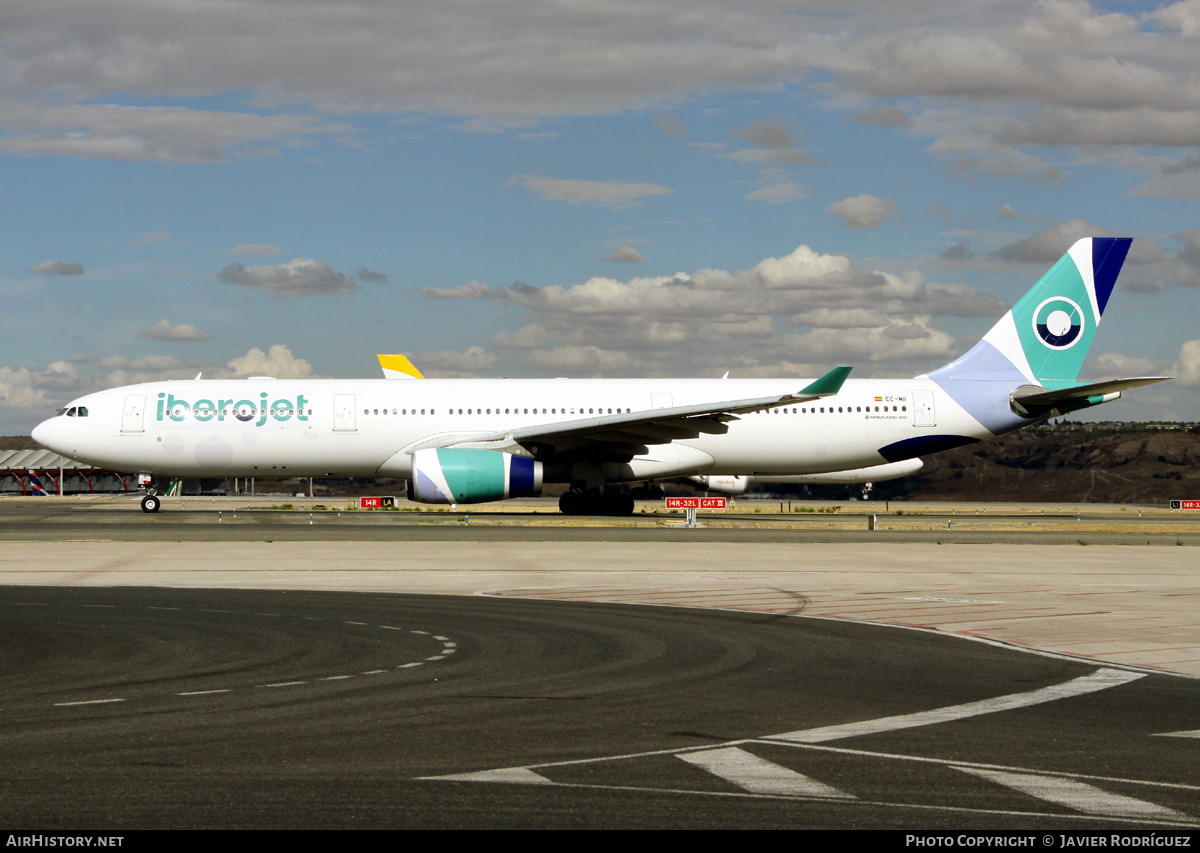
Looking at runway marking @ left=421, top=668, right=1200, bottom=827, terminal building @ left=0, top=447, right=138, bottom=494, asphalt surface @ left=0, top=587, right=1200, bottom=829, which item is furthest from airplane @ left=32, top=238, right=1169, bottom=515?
terminal building @ left=0, top=447, right=138, bottom=494

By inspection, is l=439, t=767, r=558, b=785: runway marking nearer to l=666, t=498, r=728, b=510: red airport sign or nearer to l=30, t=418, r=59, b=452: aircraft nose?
l=30, t=418, r=59, b=452: aircraft nose

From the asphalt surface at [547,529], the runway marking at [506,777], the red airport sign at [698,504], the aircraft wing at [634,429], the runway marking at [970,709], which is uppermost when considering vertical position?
the aircraft wing at [634,429]

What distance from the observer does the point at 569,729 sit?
796 centimetres

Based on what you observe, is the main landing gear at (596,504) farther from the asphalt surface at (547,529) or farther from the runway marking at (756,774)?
the runway marking at (756,774)

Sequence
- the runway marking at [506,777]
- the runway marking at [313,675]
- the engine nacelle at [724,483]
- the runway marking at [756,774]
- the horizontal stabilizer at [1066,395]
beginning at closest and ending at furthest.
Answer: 1. the runway marking at [756,774]
2. the runway marking at [506,777]
3. the runway marking at [313,675]
4. the horizontal stabilizer at [1066,395]
5. the engine nacelle at [724,483]

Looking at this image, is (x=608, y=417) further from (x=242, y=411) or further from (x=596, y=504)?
(x=242, y=411)

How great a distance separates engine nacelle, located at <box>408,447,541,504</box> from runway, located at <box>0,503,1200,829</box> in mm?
12463

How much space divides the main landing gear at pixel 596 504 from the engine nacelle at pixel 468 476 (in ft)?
13.1

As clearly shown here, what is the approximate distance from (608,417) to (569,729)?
2628cm

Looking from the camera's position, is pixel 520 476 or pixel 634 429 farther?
pixel 634 429

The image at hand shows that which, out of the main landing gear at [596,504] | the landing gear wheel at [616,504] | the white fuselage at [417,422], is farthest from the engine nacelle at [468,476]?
the landing gear wheel at [616,504]

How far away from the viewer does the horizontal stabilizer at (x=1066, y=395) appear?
1356 inches

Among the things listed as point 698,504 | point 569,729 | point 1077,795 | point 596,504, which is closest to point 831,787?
point 1077,795

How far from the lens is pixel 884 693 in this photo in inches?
373
